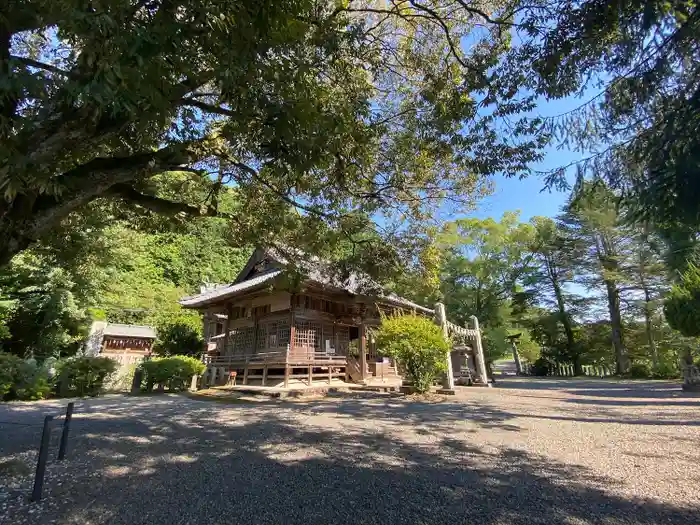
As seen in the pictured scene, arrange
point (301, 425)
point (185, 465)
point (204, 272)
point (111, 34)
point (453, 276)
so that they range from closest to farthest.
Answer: point (111, 34), point (185, 465), point (301, 425), point (453, 276), point (204, 272)

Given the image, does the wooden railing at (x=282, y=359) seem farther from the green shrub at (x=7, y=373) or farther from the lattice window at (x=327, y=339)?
the green shrub at (x=7, y=373)

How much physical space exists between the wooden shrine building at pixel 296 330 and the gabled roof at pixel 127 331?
14.3 ft

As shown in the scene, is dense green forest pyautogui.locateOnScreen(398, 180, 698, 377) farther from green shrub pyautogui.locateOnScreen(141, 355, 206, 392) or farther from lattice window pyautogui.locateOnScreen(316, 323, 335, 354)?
green shrub pyautogui.locateOnScreen(141, 355, 206, 392)

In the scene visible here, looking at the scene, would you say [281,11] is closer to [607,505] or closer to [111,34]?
[111,34]

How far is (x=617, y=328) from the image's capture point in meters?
24.9

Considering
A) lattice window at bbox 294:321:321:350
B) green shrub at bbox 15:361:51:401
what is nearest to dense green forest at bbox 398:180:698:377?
lattice window at bbox 294:321:321:350

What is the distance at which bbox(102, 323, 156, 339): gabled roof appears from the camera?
1675 cm

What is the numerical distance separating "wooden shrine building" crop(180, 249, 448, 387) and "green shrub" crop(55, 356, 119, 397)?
4.18 m

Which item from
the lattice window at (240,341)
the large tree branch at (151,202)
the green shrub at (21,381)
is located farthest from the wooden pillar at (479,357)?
the green shrub at (21,381)

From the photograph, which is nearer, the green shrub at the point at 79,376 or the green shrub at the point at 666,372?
the green shrub at the point at 79,376

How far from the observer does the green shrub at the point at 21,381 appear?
9.45 metres

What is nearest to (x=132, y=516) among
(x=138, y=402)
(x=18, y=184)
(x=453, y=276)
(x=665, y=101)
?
(x=18, y=184)

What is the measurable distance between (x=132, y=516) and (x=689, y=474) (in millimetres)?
5382

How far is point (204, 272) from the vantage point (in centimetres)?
2916
